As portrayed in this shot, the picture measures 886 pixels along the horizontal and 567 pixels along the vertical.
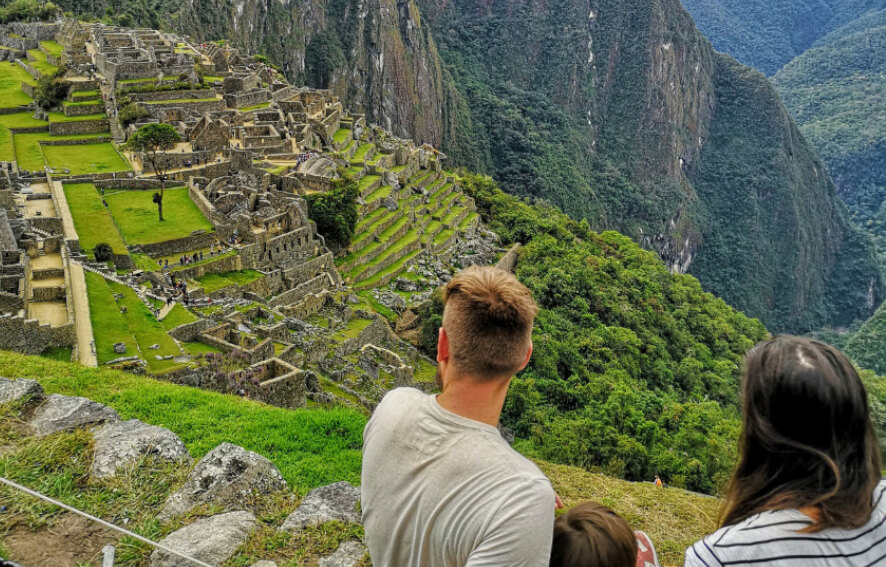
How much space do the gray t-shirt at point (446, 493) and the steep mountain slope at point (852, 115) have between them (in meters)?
139

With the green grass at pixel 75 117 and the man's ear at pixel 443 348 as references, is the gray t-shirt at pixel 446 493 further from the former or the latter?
the green grass at pixel 75 117

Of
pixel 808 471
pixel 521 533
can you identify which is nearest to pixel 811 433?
pixel 808 471

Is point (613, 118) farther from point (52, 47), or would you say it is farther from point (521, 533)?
point (521, 533)

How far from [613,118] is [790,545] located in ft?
537

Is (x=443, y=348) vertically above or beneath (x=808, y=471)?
above

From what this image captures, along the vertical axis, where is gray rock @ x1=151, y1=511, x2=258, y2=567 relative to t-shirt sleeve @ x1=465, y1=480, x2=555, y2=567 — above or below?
below

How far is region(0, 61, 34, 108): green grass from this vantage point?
38.8 meters

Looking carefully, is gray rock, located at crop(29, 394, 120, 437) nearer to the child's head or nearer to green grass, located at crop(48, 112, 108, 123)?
the child's head

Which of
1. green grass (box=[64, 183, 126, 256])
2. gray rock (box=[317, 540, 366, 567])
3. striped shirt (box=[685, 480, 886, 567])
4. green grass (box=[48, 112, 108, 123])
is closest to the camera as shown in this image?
striped shirt (box=[685, 480, 886, 567])

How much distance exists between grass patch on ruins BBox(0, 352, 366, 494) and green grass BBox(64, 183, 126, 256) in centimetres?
1273

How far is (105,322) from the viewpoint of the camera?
626 inches

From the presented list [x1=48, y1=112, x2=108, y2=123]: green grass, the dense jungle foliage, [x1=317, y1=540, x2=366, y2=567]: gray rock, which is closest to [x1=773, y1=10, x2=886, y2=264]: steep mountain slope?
the dense jungle foliage

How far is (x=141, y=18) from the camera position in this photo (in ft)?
222

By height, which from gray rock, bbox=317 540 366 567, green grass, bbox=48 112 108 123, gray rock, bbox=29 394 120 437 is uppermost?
gray rock, bbox=29 394 120 437
